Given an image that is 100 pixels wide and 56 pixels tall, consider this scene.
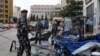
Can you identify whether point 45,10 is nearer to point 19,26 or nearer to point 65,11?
point 65,11

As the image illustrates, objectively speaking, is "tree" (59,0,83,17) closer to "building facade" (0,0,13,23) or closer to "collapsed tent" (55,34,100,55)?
"collapsed tent" (55,34,100,55)

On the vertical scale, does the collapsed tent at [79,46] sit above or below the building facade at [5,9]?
below

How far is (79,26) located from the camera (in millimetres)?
27328

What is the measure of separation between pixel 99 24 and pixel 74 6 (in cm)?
2555

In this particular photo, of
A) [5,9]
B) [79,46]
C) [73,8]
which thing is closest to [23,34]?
[79,46]

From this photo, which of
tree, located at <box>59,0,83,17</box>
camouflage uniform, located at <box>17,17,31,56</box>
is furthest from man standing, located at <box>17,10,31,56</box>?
tree, located at <box>59,0,83,17</box>

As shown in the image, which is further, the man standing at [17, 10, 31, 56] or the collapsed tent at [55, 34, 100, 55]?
the man standing at [17, 10, 31, 56]

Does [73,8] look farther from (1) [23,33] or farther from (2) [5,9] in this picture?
(2) [5,9]

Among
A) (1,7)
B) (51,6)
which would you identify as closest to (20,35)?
(1,7)

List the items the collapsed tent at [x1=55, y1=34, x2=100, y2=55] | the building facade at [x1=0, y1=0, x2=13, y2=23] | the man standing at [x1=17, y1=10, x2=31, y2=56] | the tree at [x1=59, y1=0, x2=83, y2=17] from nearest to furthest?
the collapsed tent at [x1=55, y1=34, x2=100, y2=55] → the man standing at [x1=17, y1=10, x2=31, y2=56] → the tree at [x1=59, y1=0, x2=83, y2=17] → the building facade at [x1=0, y1=0, x2=13, y2=23]

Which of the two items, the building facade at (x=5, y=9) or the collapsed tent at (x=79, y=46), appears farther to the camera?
the building facade at (x=5, y=9)

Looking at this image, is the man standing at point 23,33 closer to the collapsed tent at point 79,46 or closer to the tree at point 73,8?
the collapsed tent at point 79,46

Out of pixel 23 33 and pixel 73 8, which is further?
pixel 73 8

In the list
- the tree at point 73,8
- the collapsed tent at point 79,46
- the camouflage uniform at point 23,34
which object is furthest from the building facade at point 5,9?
the collapsed tent at point 79,46
